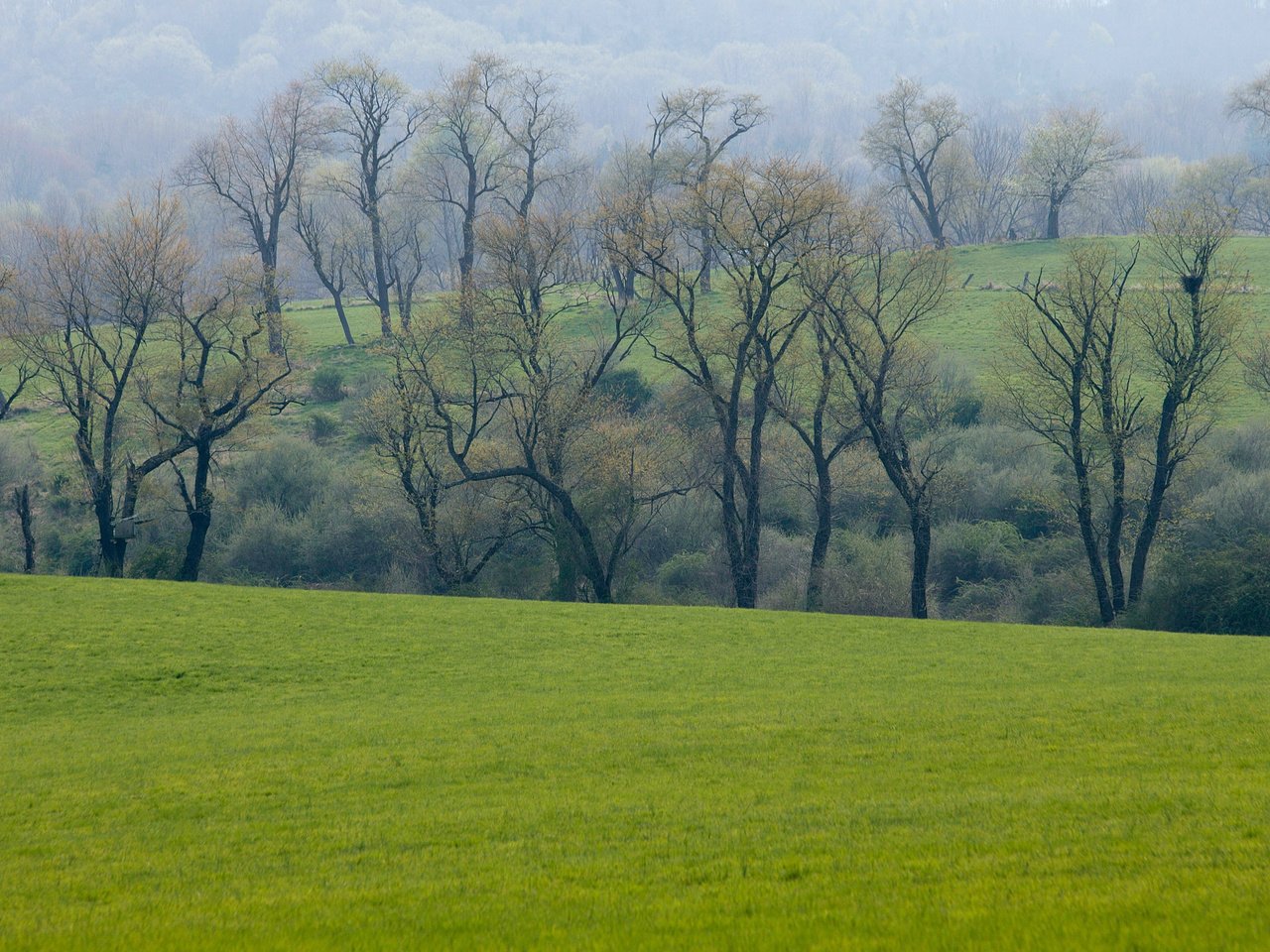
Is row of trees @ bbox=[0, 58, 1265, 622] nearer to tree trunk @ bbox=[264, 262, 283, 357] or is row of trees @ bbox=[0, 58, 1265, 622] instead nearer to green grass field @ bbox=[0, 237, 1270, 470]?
tree trunk @ bbox=[264, 262, 283, 357]

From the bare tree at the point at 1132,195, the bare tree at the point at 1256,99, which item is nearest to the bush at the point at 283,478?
the bare tree at the point at 1256,99

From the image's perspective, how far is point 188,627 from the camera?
2609cm

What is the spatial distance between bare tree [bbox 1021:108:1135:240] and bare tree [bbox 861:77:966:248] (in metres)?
6.88

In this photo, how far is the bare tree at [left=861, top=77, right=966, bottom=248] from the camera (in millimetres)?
80000

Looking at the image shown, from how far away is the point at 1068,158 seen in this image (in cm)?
8288

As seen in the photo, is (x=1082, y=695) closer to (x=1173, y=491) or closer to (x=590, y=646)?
(x=590, y=646)

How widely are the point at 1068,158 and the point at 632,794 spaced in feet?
274

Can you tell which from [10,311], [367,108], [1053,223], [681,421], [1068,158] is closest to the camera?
[10,311]

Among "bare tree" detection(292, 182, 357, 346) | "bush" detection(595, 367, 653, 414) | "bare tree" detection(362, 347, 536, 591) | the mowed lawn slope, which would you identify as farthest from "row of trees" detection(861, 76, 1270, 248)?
the mowed lawn slope

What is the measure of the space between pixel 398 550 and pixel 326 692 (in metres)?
25.9

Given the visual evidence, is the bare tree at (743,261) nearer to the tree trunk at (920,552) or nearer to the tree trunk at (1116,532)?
the tree trunk at (920,552)

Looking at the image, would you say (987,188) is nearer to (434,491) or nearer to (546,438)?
(546,438)

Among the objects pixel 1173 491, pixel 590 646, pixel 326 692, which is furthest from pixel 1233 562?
pixel 326 692

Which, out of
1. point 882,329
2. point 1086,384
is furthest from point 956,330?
point 1086,384
